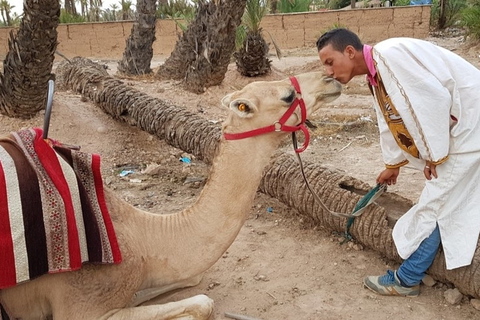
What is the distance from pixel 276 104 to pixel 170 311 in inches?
54.3

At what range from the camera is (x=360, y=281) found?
4.01 m

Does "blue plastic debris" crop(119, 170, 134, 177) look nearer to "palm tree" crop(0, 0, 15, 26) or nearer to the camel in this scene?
the camel

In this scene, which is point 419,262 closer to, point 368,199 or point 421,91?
point 368,199

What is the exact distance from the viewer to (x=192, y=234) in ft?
10.5

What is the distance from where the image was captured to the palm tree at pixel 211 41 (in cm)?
1041

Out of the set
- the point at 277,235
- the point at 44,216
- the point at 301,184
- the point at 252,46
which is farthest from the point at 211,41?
the point at 44,216

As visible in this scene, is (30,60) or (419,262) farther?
(30,60)

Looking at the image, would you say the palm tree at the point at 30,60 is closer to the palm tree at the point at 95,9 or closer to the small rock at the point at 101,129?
the small rock at the point at 101,129

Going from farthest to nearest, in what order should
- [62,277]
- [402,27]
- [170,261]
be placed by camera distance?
1. [402,27]
2. [170,261]
3. [62,277]

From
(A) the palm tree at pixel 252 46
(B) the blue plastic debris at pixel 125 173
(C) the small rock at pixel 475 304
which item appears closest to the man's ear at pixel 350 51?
(C) the small rock at pixel 475 304

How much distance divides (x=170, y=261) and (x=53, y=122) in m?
5.42

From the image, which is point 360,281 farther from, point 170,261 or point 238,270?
point 170,261

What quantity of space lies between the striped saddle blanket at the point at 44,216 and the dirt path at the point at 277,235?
111 centimetres

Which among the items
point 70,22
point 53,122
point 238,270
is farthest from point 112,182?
point 70,22
